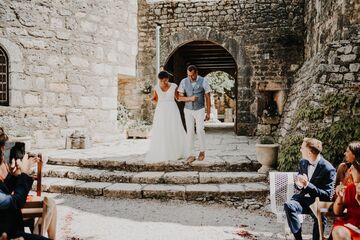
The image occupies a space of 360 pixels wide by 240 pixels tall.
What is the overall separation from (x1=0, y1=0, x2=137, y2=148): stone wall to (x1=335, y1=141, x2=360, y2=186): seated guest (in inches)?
237

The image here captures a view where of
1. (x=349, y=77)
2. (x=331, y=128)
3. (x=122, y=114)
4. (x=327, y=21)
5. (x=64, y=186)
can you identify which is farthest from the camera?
(x=122, y=114)

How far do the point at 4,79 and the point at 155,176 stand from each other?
13.8 ft

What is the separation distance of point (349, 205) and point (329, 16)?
5.96 meters

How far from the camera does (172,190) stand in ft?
15.7

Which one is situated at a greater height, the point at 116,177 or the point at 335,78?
the point at 335,78

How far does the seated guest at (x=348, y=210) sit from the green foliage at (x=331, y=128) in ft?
7.14

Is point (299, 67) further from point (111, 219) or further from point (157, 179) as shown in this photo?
point (111, 219)

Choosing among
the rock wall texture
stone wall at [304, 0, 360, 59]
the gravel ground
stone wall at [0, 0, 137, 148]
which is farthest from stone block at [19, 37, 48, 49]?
stone wall at [304, 0, 360, 59]

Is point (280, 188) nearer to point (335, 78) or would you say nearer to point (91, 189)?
point (91, 189)

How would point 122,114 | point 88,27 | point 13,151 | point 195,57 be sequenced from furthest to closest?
point 195,57 < point 122,114 < point 88,27 < point 13,151

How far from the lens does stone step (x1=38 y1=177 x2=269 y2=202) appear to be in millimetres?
4711

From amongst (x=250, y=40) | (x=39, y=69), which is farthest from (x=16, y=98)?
(x=250, y=40)

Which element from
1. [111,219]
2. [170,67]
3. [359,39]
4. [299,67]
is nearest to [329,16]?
[359,39]

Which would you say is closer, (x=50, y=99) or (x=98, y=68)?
(x=50, y=99)
